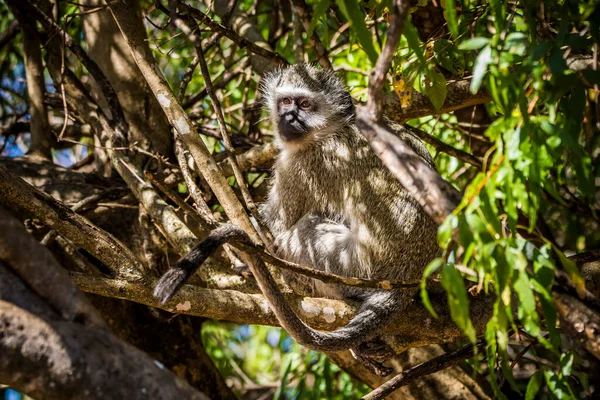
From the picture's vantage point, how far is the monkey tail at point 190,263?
2609mm

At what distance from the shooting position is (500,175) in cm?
203

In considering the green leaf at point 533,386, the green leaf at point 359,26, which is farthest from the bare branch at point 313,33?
the green leaf at point 533,386

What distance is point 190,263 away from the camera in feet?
8.96

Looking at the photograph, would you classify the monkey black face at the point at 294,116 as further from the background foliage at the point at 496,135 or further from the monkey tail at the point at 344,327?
the monkey tail at the point at 344,327

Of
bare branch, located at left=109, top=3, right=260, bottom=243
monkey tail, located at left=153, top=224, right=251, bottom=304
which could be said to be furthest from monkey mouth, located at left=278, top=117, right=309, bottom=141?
monkey tail, located at left=153, top=224, right=251, bottom=304

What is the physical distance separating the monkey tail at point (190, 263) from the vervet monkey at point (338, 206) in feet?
2.42

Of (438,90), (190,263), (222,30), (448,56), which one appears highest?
(222,30)

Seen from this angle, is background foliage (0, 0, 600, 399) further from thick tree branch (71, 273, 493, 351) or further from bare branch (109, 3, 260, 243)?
bare branch (109, 3, 260, 243)

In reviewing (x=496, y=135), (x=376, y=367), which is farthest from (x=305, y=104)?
(x=496, y=135)

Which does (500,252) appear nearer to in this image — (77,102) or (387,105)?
(387,105)

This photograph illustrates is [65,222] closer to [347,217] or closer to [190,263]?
[190,263]

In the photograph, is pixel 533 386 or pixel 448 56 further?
pixel 448 56

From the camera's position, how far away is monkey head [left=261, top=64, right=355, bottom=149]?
4938 mm

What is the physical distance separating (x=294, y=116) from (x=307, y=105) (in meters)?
0.17
